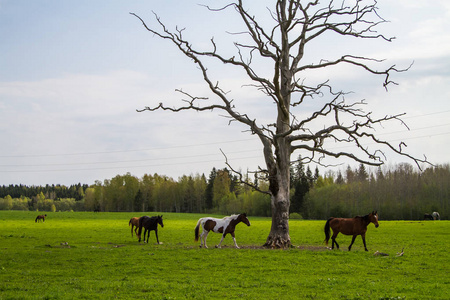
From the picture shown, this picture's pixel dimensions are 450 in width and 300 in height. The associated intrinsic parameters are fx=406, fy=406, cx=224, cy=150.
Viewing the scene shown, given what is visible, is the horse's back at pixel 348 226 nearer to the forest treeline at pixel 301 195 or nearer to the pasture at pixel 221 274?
the pasture at pixel 221 274

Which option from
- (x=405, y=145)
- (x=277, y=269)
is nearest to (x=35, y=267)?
(x=277, y=269)

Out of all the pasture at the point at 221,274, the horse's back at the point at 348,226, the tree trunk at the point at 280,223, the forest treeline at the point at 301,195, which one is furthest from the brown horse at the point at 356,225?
the forest treeline at the point at 301,195

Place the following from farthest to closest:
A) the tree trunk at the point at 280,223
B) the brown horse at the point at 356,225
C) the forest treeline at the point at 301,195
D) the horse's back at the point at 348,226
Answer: the forest treeline at the point at 301,195 → the tree trunk at the point at 280,223 → the horse's back at the point at 348,226 → the brown horse at the point at 356,225

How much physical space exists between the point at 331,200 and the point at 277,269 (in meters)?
81.0

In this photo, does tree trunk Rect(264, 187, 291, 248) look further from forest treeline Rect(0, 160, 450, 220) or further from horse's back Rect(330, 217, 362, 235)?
forest treeline Rect(0, 160, 450, 220)

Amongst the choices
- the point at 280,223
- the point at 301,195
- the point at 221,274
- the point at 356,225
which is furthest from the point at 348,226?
the point at 301,195

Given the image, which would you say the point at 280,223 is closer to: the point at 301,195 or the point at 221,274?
the point at 221,274

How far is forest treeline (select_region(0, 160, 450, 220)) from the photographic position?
3086 inches

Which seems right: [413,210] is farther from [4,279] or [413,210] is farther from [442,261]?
[4,279]

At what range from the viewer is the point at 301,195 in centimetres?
9769

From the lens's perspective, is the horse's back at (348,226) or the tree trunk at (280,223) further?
the tree trunk at (280,223)

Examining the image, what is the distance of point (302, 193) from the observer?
97.8m

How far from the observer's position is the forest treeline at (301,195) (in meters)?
78.4

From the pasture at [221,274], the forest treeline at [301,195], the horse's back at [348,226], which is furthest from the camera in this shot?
the forest treeline at [301,195]
